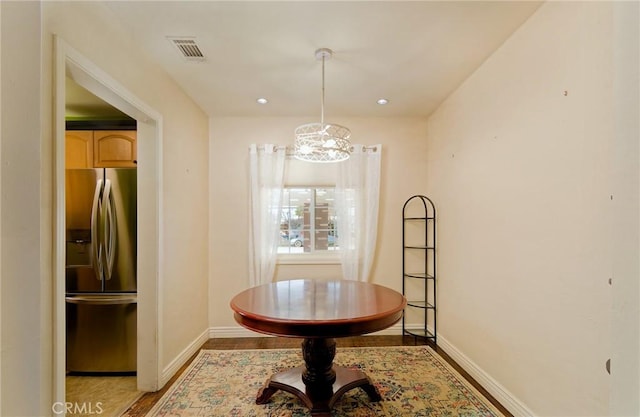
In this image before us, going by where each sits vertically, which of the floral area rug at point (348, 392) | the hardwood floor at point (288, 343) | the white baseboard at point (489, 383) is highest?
the white baseboard at point (489, 383)

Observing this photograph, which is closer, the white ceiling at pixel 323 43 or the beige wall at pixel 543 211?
the beige wall at pixel 543 211

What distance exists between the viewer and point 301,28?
73.7 inches

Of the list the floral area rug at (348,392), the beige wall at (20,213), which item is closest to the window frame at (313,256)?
the floral area rug at (348,392)

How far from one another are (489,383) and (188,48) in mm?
3372

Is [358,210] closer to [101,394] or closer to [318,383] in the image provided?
[318,383]

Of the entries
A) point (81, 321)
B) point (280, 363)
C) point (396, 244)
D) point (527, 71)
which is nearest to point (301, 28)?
point (527, 71)

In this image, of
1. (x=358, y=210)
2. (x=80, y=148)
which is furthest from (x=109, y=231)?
(x=358, y=210)

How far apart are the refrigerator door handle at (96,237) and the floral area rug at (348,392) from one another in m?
1.17

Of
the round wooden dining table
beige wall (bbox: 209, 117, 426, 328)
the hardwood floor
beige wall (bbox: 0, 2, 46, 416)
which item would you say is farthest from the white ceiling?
the hardwood floor

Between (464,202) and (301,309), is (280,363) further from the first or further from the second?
(464,202)

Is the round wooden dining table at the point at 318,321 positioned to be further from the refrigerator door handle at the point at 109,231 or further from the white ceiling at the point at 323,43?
the white ceiling at the point at 323,43

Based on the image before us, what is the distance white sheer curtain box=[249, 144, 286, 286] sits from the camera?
3.32 meters

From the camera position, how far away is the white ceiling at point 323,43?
1714 millimetres

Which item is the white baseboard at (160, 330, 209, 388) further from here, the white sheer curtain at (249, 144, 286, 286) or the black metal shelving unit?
the black metal shelving unit
